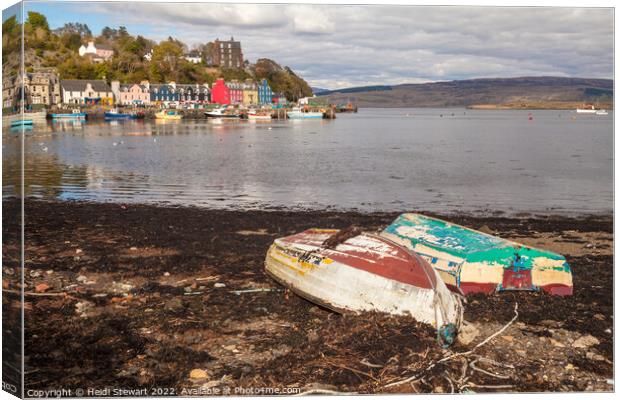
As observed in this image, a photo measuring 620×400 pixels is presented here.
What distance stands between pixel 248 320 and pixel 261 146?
546 inches

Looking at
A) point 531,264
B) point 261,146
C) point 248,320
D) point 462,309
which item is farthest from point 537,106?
point 261,146

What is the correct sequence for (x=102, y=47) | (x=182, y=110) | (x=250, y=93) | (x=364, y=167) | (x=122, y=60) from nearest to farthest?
(x=102, y=47), (x=122, y=60), (x=250, y=93), (x=182, y=110), (x=364, y=167)

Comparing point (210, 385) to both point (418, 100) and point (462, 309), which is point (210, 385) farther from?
point (418, 100)

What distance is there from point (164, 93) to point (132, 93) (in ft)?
1.82

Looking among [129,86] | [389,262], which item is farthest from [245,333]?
[129,86]

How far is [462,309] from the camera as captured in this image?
4977 mm

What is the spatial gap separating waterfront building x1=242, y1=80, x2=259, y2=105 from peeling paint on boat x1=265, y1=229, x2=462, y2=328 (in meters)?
2.13

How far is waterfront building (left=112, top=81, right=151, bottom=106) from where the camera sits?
23.7ft

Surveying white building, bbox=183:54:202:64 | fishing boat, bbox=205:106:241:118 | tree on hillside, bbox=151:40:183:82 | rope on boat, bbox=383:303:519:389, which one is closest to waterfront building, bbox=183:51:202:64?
white building, bbox=183:54:202:64

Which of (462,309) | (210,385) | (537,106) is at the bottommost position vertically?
(210,385)

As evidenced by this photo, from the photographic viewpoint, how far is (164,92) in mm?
7520

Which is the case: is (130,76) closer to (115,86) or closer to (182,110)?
(115,86)

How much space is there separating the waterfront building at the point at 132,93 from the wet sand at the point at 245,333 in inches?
76.2

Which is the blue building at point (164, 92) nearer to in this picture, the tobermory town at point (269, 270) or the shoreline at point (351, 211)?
the tobermory town at point (269, 270)
